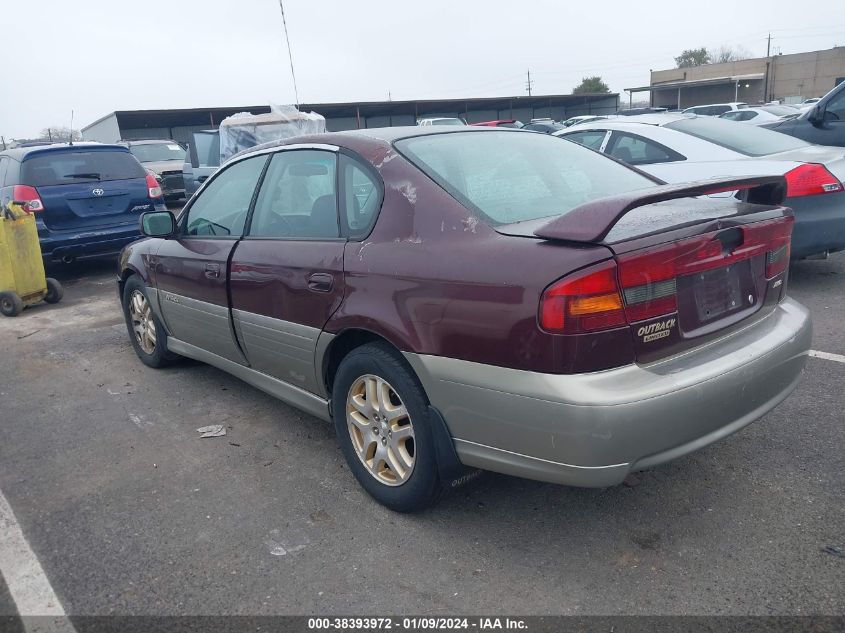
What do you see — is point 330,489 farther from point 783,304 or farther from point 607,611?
point 783,304

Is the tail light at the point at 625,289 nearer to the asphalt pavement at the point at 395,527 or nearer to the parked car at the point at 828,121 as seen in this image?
the asphalt pavement at the point at 395,527

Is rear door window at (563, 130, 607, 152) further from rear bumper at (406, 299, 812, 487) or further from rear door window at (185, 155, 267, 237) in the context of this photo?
rear bumper at (406, 299, 812, 487)

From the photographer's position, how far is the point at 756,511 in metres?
2.82

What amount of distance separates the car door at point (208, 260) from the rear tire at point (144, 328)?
31 centimetres

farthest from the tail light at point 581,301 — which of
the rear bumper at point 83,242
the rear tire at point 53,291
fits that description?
the rear bumper at point 83,242

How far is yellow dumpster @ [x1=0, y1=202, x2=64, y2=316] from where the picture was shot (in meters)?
6.93

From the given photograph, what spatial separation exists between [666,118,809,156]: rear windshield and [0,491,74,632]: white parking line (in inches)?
227

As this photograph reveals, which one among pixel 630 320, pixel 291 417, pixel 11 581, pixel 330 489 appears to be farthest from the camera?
pixel 291 417

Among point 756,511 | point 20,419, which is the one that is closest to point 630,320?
point 756,511

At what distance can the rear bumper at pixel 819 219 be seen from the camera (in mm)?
5516

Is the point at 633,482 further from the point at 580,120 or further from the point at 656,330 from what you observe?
the point at 580,120

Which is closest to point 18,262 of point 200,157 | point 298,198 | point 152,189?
point 152,189

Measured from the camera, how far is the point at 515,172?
313 centimetres

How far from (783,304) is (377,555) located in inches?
80.9
